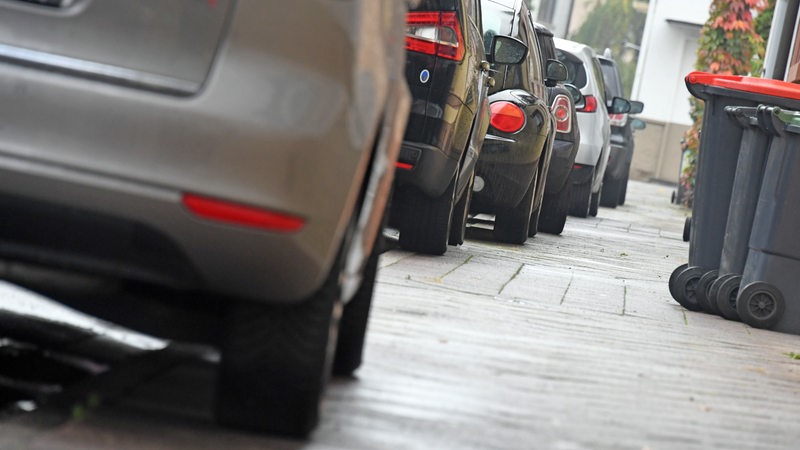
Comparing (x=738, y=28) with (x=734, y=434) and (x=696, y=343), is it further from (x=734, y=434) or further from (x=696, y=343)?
(x=734, y=434)

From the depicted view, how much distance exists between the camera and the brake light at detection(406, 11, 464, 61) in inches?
360

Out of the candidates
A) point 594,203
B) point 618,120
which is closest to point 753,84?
point 594,203

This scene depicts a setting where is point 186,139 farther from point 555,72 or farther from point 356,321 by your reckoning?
point 555,72

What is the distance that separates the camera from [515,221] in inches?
514

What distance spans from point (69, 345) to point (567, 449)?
5.96 feet

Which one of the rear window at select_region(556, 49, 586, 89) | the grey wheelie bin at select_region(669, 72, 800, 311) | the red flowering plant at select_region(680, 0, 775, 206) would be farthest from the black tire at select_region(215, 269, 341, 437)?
the red flowering plant at select_region(680, 0, 775, 206)

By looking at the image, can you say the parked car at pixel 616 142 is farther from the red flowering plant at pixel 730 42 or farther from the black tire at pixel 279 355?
the black tire at pixel 279 355

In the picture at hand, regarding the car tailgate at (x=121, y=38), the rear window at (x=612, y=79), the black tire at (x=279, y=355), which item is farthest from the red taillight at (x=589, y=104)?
the car tailgate at (x=121, y=38)

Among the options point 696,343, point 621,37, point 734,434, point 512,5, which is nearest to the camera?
point 734,434

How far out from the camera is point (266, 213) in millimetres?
3705

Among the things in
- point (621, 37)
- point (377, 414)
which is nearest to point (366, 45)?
point (377, 414)

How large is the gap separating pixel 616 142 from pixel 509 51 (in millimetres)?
12046

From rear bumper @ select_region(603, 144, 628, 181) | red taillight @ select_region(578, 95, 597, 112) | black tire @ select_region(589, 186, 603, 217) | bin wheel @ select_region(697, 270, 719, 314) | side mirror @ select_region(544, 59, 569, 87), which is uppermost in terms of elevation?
side mirror @ select_region(544, 59, 569, 87)

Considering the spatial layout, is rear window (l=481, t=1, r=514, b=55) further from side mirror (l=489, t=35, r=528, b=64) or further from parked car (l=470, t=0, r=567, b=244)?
side mirror (l=489, t=35, r=528, b=64)
